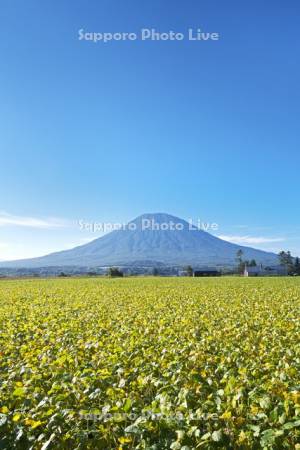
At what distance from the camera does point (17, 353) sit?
9117mm

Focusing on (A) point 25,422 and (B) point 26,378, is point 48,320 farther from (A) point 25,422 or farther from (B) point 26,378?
(A) point 25,422

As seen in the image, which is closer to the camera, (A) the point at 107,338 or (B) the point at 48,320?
(A) the point at 107,338

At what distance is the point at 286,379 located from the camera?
6355 mm

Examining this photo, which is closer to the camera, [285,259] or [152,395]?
[152,395]

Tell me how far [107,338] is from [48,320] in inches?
190

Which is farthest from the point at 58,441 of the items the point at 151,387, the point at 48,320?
the point at 48,320

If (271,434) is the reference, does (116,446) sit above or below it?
below

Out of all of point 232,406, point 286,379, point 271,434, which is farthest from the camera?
point 286,379

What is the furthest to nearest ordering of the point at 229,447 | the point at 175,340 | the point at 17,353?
the point at 175,340
the point at 17,353
the point at 229,447

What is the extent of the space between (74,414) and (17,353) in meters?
4.24

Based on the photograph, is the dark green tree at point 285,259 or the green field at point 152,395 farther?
the dark green tree at point 285,259

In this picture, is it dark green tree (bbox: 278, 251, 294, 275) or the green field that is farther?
dark green tree (bbox: 278, 251, 294, 275)

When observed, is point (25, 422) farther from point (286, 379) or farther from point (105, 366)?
point (286, 379)

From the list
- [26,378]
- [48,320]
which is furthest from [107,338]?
[48,320]
